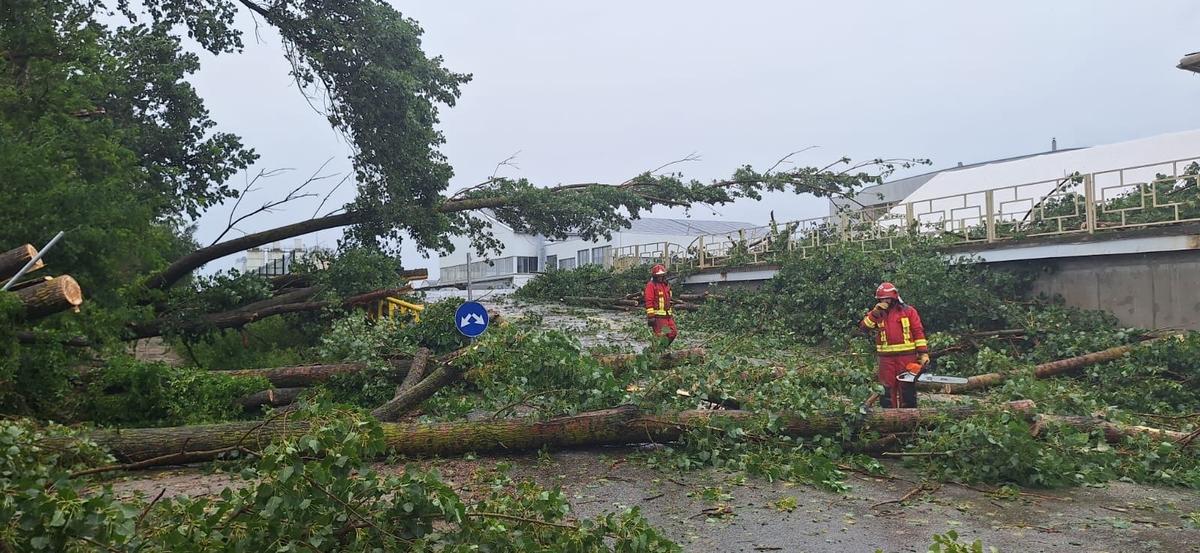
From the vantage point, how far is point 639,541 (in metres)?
3.57

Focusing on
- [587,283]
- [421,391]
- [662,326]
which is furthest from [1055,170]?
[421,391]

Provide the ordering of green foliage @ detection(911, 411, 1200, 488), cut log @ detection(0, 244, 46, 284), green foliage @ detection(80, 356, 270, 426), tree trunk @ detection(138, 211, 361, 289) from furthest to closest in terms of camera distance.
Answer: tree trunk @ detection(138, 211, 361, 289) < green foliage @ detection(80, 356, 270, 426) < cut log @ detection(0, 244, 46, 284) < green foliage @ detection(911, 411, 1200, 488)

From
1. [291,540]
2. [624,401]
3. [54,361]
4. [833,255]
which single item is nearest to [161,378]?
[54,361]

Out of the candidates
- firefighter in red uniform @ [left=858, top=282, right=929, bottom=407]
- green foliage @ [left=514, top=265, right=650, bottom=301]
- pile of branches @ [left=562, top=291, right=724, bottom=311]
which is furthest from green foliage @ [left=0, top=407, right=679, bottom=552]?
green foliage @ [left=514, top=265, right=650, bottom=301]

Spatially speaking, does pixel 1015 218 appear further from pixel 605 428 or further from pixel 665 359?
pixel 605 428

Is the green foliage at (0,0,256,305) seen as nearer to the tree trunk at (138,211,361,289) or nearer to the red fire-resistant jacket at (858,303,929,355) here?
the tree trunk at (138,211,361,289)

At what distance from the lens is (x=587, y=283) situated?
2017 cm

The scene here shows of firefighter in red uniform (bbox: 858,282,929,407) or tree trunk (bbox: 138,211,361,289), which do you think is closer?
firefighter in red uniform (bbox: 858,282,929,407)

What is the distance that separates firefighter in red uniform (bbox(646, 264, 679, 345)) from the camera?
10805mm

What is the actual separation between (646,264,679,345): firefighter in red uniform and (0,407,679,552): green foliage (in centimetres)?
696

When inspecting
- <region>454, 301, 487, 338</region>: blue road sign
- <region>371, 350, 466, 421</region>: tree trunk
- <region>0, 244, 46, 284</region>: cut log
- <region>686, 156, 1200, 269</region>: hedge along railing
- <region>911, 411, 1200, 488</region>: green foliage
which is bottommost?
<region>911, 411, 1200, 488</region>: green foliage

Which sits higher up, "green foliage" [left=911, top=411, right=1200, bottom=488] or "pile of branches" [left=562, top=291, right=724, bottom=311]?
"pile of branches" [left=562, top=291, right=724, bottom=311]

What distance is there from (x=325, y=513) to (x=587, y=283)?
16.8 metres

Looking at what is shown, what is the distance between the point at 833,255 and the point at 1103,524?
10206mm
